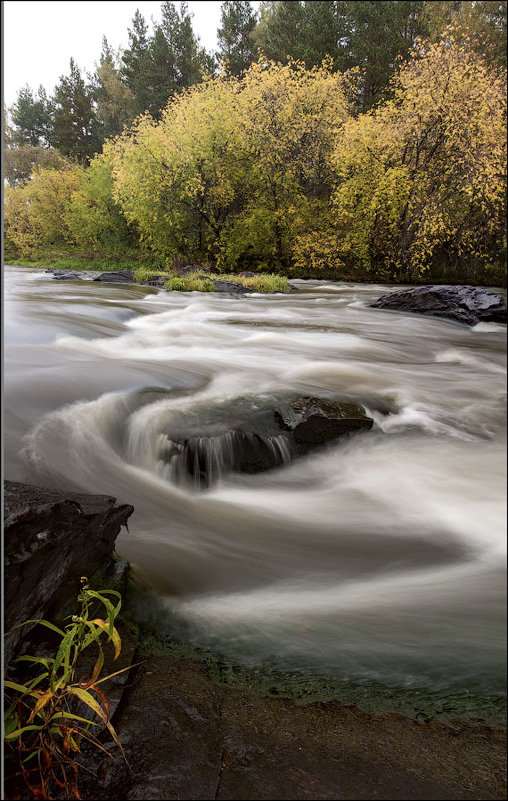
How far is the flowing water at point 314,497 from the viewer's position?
107cm

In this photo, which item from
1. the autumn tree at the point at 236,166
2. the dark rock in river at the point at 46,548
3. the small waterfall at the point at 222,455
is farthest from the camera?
the autumn tree at the point at 236,166

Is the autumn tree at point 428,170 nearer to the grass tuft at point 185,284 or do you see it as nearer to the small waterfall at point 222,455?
the small waterfall at point 222,455

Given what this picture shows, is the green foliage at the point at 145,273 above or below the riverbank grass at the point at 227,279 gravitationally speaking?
above

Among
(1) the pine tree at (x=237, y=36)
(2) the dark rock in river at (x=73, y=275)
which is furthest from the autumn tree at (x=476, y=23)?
(2) the dark rock in river at (x=73, y=275)

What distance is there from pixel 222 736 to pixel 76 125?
4.91m

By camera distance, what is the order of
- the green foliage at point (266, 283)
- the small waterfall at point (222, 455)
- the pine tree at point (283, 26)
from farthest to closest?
the green foliage at point (266, 283), the pine tree at point (283, 26), the small waterfall at point (222, 455)

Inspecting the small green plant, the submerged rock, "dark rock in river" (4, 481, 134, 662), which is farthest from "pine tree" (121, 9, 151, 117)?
the small green plant

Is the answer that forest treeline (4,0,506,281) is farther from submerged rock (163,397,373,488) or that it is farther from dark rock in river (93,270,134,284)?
dark rock in river (93,270,134,284)

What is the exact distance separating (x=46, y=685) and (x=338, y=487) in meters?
1.28

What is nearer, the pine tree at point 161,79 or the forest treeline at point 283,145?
the forest treeline at point 283,145

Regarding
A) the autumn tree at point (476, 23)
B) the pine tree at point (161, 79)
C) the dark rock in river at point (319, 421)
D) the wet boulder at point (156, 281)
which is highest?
the pine tree at point (161, 79)

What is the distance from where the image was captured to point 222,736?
1.07m

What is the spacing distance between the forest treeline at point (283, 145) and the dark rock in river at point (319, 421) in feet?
2.83

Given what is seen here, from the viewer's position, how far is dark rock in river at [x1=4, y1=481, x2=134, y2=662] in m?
1.19
